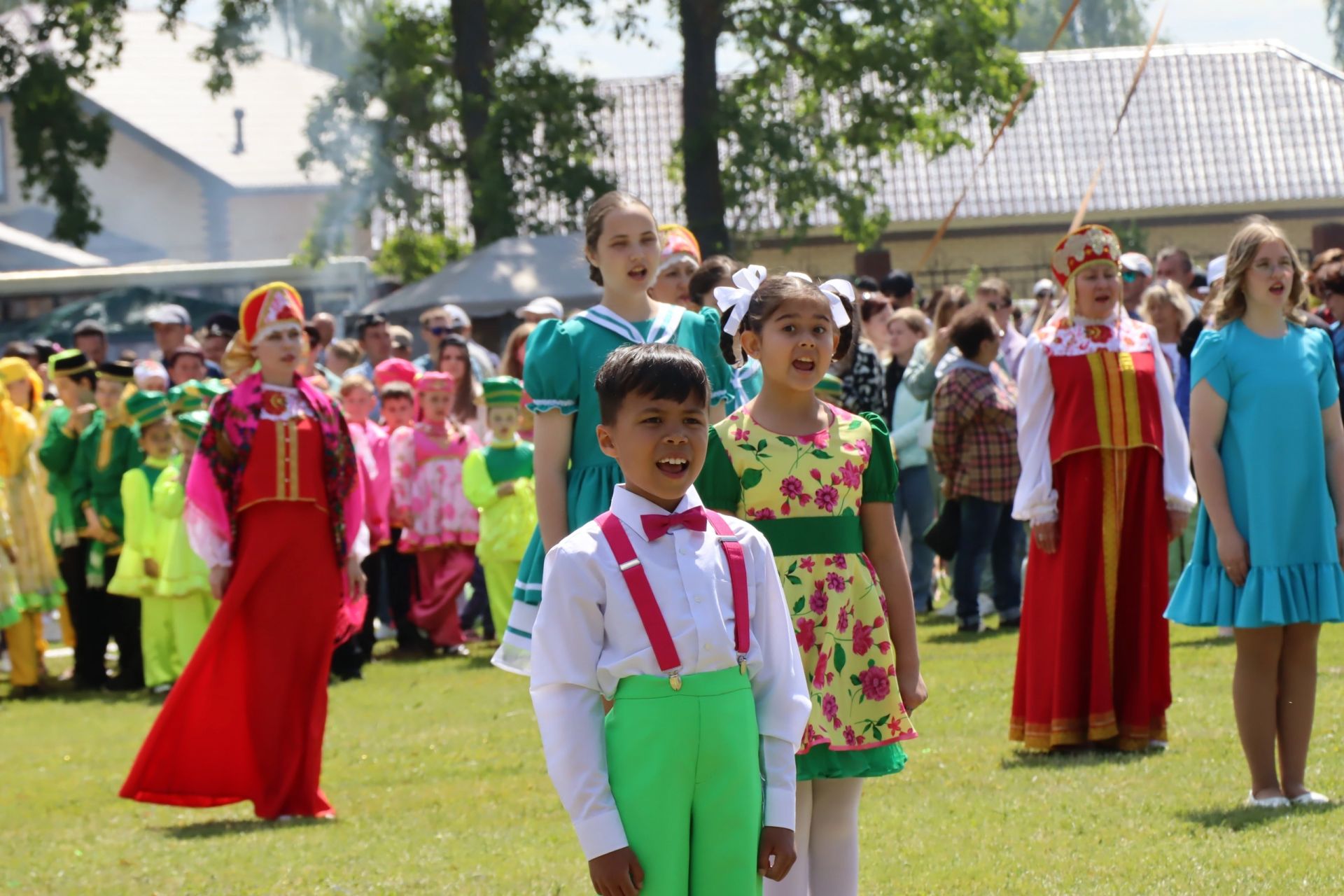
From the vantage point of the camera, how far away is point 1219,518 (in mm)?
6914

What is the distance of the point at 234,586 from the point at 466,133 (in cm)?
1699

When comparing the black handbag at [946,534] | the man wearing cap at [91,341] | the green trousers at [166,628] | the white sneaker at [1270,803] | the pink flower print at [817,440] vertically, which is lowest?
the green trousers at [166,628]

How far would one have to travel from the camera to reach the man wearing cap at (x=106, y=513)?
1347 cm

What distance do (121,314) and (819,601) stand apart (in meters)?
20.1

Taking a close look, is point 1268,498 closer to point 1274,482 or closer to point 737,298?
point 1274,482

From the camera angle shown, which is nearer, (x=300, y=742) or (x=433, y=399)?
(x=300, y=742)

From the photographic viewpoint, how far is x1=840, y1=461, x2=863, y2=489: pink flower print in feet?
16.6

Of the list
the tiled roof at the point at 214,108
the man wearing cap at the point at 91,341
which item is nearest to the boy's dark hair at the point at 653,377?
the man wearing cap at the point at 91,341

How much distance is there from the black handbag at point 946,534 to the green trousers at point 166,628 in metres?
4.73

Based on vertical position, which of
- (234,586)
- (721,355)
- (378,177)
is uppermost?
(378,177)

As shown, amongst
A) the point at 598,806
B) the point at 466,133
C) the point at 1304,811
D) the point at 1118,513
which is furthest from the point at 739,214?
the point at 598,806

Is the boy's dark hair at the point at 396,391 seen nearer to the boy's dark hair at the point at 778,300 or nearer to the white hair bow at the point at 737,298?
the white hair bow at the point at 737,298

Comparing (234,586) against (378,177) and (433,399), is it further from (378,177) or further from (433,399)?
(378,177)

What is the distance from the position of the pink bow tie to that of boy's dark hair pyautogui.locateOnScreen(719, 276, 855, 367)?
108 cm
